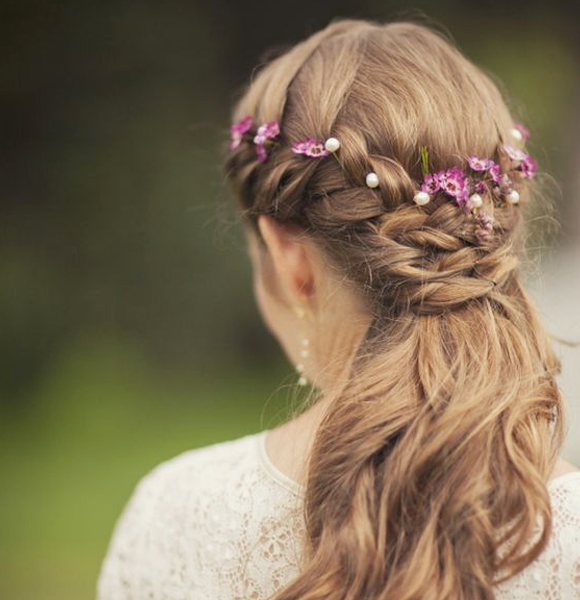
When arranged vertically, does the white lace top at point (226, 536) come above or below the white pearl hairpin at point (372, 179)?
below

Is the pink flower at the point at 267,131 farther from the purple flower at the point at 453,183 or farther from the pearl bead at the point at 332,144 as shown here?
the purple flower at the point at 453,183

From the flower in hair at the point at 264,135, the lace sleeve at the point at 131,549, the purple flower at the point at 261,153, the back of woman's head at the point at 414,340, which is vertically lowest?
the lace sleeve at the point at 131,549

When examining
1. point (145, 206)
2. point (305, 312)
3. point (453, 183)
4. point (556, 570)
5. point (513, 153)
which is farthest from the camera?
point (145, 206)

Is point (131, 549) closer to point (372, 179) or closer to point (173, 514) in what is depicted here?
point (173, 514)

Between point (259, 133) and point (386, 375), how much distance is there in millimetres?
497

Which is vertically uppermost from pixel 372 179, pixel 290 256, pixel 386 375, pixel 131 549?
pixel 372 179

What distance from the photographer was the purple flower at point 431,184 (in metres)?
1.21

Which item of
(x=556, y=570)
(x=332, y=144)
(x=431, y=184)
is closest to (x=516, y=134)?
(x=431, y=184)

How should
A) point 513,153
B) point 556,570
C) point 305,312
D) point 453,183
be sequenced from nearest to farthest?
point 556,570, point 453,183, point 513,153, point 305,312

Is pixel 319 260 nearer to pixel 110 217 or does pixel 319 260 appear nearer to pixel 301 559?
pixel 301 559

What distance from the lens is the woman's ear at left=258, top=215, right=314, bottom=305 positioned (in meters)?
1.35

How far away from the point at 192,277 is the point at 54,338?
789mm

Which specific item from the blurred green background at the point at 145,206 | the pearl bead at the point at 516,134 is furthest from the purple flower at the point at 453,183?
the blurred green background at the point at 145,206

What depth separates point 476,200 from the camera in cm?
122
